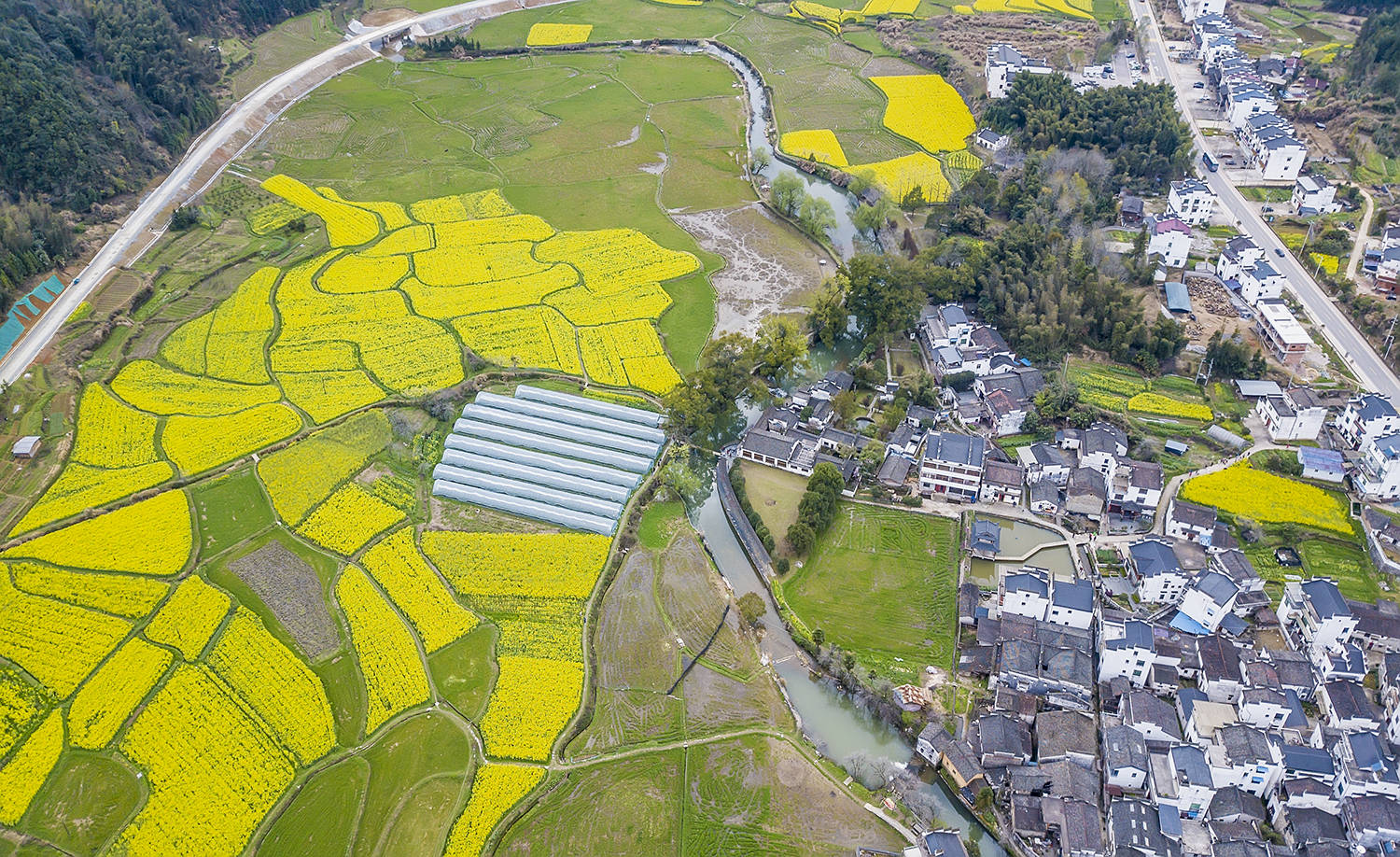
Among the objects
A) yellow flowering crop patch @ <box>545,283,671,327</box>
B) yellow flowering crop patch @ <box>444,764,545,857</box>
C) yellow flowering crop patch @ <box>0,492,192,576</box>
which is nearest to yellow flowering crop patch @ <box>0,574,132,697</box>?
yellow flowering crop patch @ <box>0,492,192,576</box>

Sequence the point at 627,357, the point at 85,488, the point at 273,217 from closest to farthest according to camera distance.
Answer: the point at 85,488 → the point at 627,357 → the point at 273,217

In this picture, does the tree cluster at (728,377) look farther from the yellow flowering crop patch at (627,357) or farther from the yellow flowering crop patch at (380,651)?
the yellow flowering crop patch at (380,651)

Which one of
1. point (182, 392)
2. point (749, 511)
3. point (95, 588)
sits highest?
point (182, 392)

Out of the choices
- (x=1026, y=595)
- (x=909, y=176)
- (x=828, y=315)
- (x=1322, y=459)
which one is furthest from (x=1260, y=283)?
(x=1026, y=595)

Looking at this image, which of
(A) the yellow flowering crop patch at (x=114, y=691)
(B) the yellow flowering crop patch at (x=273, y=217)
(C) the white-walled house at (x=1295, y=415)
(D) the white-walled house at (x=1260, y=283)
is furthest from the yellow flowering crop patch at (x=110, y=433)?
(D) the white-walled house at (x=1260, y=283)

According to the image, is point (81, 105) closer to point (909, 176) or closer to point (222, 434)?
point (222, 434)

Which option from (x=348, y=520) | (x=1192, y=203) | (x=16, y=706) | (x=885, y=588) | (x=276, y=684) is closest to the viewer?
(x=16, y=706)

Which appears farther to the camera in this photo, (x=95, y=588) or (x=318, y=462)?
(x=318, y=462)

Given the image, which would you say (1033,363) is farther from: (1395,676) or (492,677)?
(492,677)
